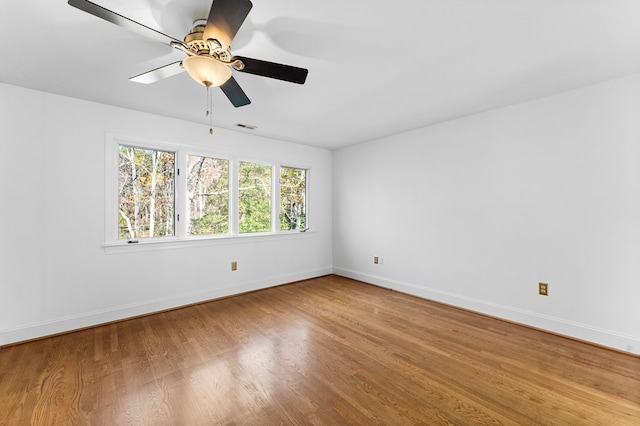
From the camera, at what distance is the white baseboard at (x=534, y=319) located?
7.87ft

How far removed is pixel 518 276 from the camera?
3.00m

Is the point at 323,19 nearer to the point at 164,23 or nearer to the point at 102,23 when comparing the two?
the point at 164,23

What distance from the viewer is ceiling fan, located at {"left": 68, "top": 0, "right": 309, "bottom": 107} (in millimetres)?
1309

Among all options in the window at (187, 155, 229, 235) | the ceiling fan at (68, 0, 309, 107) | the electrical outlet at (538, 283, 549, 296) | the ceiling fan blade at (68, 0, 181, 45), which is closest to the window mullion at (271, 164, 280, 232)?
the window at (187, 155, 229, 235)

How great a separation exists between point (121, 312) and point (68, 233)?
3.34 feet

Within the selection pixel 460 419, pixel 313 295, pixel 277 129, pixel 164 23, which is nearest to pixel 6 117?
pixel 164 23

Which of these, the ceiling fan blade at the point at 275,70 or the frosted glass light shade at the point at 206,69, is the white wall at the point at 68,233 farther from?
the ceiling fan blade at the point at 275,70

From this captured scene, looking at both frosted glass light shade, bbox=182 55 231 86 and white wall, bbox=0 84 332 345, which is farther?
white wall, bbox=0 84 332 345

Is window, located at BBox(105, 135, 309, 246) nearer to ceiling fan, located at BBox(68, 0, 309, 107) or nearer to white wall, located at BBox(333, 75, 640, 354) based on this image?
ceiling fan, located at BBox(68, 0, 309, 107)

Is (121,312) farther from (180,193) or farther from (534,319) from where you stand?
(534,319)

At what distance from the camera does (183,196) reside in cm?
355

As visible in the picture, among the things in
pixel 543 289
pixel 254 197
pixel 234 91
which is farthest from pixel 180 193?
pixel 543 289

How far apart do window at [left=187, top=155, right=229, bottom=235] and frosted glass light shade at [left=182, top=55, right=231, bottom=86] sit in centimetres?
222

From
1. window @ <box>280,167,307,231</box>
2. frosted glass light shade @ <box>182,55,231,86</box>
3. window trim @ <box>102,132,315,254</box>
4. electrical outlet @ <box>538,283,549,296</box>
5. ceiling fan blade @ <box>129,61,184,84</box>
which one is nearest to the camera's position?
frosted glass light shade @ <box>182,55,231,86</box>
